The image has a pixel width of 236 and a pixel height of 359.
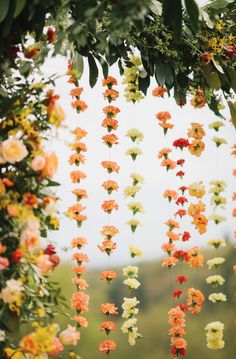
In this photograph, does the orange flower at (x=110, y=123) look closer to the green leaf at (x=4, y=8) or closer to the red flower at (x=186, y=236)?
the red flower at (x=186, y=236)

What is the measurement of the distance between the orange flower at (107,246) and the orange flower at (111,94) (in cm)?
84

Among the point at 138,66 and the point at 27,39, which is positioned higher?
the point at 138,66

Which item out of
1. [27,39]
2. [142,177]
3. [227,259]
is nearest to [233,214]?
[142,177]

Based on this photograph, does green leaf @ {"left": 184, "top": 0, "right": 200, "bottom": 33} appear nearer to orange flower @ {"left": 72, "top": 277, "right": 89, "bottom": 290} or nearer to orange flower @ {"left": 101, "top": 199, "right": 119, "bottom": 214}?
orange flower @ {"left": 101, "top": 199, "right": 119, "bottom": 214}

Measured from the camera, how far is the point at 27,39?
235cm

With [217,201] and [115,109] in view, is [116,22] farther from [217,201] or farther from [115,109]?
[217,201]

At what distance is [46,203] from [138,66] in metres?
1.65

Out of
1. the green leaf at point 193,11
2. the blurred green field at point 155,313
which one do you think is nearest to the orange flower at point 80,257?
the blurred green field at point 155,313

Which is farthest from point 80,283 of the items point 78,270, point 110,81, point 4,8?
point 4,8

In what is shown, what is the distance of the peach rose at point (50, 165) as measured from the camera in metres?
1.95

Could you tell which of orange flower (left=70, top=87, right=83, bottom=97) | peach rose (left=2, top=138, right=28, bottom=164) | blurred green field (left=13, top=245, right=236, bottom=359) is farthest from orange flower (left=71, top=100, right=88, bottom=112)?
blurred green field (left=13, top=245, right=236, bottom=359)

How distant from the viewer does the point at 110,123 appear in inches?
146

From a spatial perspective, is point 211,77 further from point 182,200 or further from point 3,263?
point 3,263

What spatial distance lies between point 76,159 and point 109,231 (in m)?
0.47
